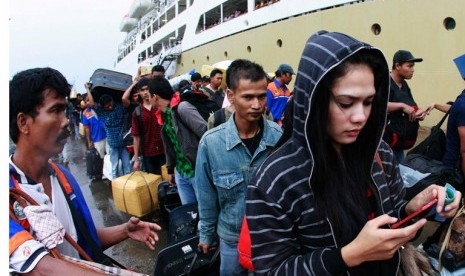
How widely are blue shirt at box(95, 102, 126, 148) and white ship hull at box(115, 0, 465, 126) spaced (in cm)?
670

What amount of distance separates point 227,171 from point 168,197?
230cm

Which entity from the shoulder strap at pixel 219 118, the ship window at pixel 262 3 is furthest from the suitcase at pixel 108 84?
the ship window at pixel 262 3

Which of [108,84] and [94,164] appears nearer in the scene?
[108,84]

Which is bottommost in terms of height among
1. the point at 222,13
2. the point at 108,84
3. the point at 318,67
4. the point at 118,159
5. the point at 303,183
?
the point at 118,159

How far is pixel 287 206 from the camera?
1.12 meters

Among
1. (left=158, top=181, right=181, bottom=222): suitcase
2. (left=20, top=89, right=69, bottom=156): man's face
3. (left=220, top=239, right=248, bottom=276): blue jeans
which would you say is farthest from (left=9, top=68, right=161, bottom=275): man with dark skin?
(left=158, top=181, right=181, bottom=222): suitcase

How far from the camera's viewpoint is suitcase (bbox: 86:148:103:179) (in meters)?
6.73

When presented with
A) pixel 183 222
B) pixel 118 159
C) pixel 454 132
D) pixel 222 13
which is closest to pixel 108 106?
pixel 118 159

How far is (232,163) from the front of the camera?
2029 mm

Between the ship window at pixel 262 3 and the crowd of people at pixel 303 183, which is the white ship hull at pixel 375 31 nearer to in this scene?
the ship window at pixel 262 3

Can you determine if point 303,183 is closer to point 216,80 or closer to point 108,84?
point 108,84

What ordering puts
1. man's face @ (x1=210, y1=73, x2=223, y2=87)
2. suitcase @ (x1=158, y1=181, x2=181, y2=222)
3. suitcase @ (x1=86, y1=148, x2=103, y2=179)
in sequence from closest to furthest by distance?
suitcase @ (x1=158, y1=181, x2=181, y2=222) < man's face @ (x1=210, y1=73, x2=223, y2=87) < suitcase @ (x1=86, y1=148, x2=103, y2=179)

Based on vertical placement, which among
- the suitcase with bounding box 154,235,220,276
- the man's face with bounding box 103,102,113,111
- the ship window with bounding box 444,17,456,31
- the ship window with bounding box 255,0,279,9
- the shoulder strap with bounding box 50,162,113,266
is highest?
the ship window with bounding box 255,0,279,9

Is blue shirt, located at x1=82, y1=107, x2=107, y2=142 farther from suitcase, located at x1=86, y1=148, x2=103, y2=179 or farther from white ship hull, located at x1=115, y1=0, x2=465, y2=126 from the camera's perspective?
white ship hull, located at x1=115, y1=0, x2=465, y2=126
